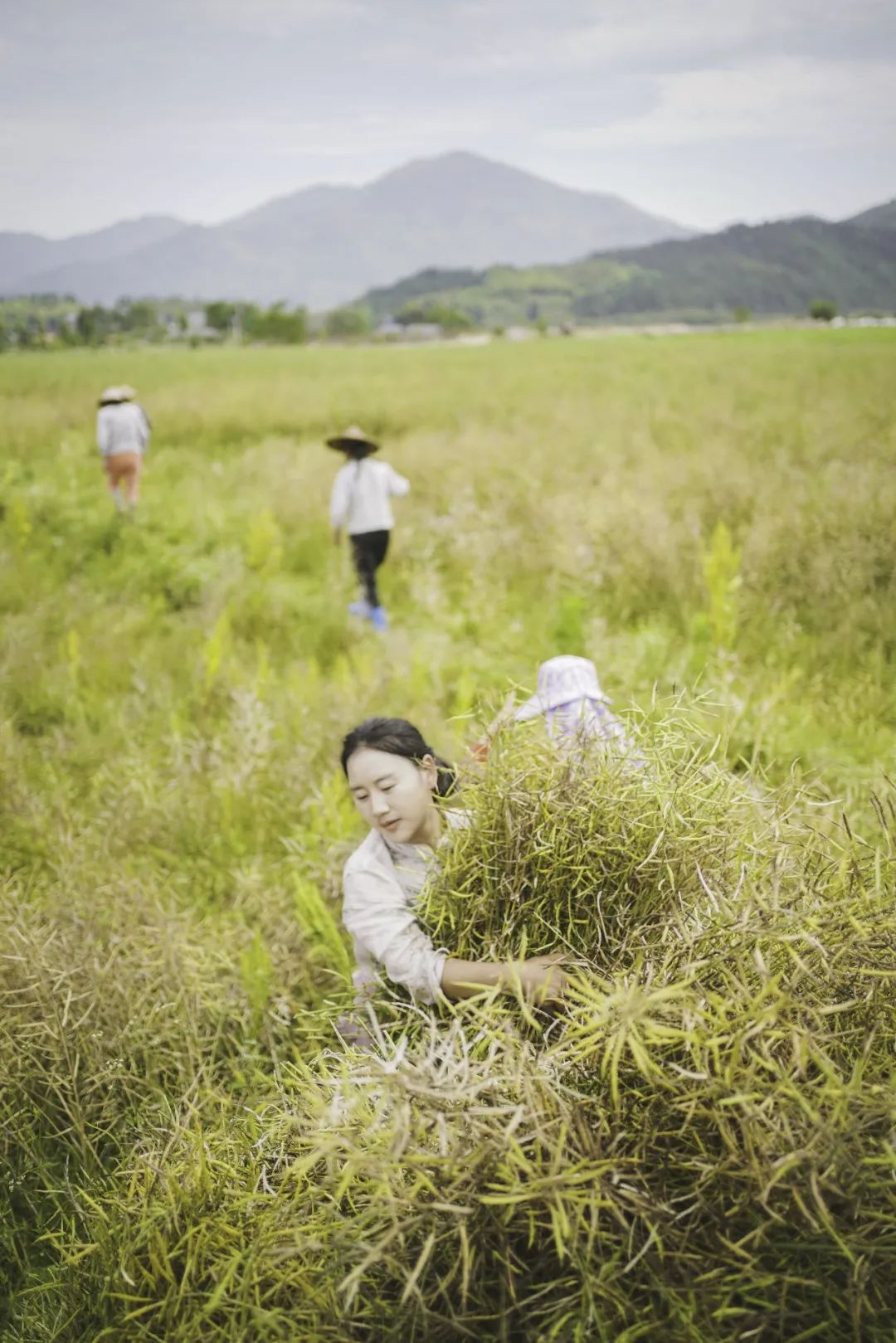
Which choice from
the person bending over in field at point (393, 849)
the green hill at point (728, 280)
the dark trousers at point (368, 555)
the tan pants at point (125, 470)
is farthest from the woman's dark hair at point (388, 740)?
the green hill at point (728, 280)

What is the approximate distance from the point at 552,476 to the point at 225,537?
11.1 ft

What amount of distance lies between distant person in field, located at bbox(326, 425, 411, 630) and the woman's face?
3751 mm

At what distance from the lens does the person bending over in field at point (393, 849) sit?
143cm

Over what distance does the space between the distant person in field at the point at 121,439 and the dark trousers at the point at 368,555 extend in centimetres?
348

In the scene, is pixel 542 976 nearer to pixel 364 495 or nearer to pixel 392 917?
pixel 392 917

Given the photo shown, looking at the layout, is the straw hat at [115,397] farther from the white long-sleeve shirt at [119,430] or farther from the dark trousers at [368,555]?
the dark trousers at [368,555]

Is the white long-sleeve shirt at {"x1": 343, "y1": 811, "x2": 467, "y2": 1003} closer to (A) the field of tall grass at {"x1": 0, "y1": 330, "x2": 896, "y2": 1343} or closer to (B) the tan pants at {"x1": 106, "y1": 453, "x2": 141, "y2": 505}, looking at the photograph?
(A) the field of tall grass at {"x1": 0, "y1": 330, "x2": 896, "y2": 1343}

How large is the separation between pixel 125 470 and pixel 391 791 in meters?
7.37

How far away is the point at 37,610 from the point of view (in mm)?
5355

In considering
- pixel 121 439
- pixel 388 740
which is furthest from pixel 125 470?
pixel 388 740

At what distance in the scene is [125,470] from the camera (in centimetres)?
793

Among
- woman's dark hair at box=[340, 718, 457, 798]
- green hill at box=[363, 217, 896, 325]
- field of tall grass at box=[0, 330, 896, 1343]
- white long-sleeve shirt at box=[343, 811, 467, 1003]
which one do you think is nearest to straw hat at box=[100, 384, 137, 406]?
field of tall grass at box=[0, 330, 896, 1343]

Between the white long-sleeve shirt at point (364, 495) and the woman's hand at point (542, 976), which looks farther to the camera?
the white long-sleeve shirt at point (364, 495)

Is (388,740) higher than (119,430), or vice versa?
(119,430)
